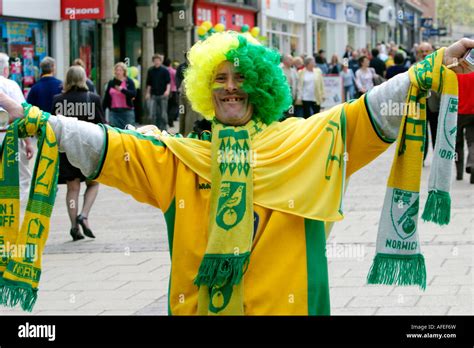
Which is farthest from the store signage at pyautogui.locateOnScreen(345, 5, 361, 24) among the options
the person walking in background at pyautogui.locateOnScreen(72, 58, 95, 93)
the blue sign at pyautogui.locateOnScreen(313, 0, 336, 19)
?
the person walking in background at pyautogui.locateOnScreen(72, 58, 95, 93)

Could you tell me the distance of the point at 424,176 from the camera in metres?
14.4

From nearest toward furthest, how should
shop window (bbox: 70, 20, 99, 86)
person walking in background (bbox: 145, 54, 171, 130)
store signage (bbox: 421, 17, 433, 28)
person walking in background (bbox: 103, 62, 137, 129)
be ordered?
1. person walking in background (bbox: 103, 62, 137, 129)
2. person walking in background (bbox: 145, 54, 171, 130)
3. shop window (bbox: 70, 20, 99, 86)
4. store signage (bbox: 421, 17, 433, 28)

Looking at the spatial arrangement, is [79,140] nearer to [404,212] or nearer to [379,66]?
[404,212]

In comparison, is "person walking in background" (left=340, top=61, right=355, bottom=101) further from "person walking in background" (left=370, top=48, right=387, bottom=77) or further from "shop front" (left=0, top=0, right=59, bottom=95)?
"shop front" (left=0, top=0, right=59, bottom=95)

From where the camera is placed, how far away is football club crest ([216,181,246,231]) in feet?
11.8

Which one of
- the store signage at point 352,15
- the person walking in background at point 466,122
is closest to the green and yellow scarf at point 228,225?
the person walking in background at point 466,122

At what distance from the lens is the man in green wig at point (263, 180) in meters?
3.58

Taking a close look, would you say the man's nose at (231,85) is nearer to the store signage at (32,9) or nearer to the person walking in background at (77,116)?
the person walking in background at (77,116)

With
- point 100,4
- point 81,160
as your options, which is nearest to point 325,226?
point 81,160

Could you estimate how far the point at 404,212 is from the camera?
371 cm

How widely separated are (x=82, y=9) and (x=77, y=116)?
12.7 m

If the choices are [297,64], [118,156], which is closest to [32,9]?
[297,64]

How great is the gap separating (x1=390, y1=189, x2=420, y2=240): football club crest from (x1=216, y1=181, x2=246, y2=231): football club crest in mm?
576

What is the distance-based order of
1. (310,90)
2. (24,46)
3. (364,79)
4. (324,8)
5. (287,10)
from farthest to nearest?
1. (324,8)
2. (287,10)
3. (364,79)
4. (24,46)
5. (310,90)
